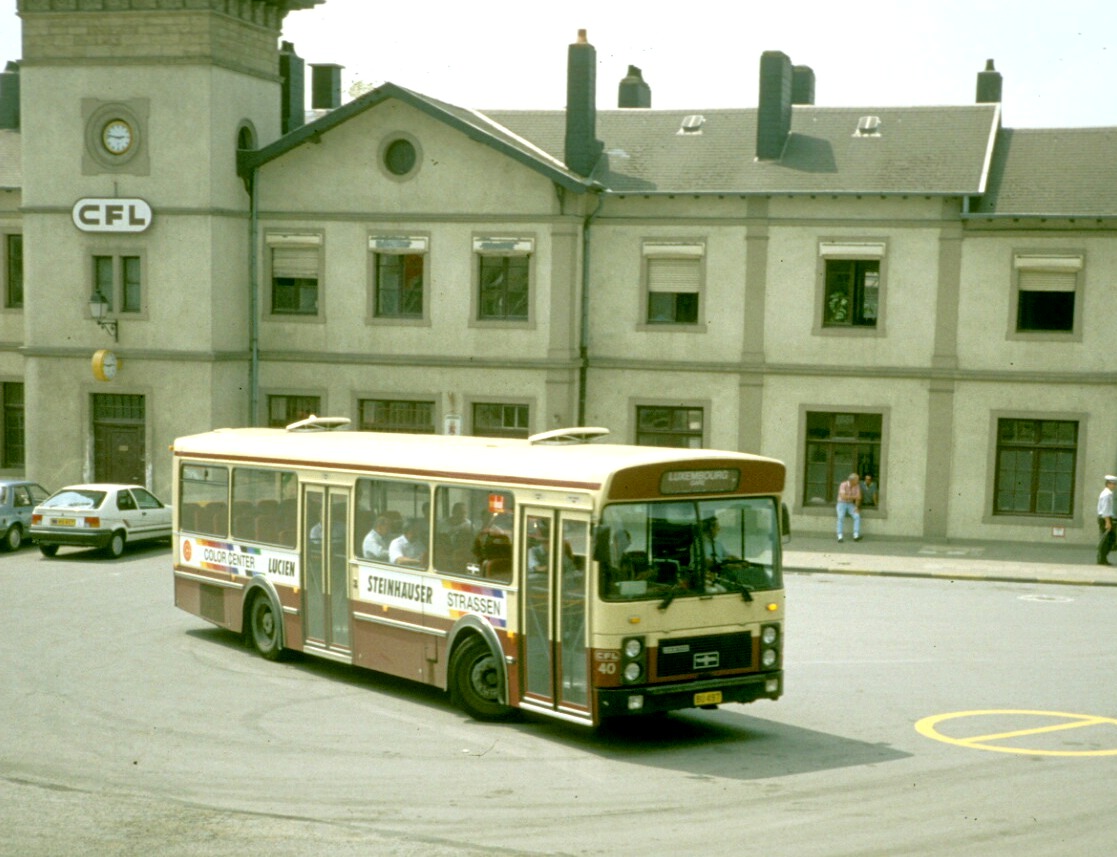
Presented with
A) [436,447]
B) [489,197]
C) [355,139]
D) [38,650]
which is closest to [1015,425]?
[489,197]

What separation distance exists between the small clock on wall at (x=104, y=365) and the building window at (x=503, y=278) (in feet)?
25.8

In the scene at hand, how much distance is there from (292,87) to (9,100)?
29.1 feet

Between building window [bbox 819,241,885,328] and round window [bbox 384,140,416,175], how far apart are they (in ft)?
29.3

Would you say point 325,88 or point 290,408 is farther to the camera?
point 325,88

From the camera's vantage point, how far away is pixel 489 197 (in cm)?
3234

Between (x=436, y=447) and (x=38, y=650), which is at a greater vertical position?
(x=436, y=447)

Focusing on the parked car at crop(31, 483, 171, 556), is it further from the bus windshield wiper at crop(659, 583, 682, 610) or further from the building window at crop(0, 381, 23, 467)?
the bus windshield wiper at crop(659, 583, 682, 610)

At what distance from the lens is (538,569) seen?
13945mm

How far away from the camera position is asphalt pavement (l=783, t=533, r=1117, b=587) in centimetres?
2686

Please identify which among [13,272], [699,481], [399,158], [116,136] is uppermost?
[116,136]

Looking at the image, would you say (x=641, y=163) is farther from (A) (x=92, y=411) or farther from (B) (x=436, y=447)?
(B) (x=436, y=447)

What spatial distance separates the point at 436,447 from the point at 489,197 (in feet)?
55.3

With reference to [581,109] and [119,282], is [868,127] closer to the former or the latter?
[581,109]

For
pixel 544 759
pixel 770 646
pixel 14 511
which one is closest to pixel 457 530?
pixel 544 759
